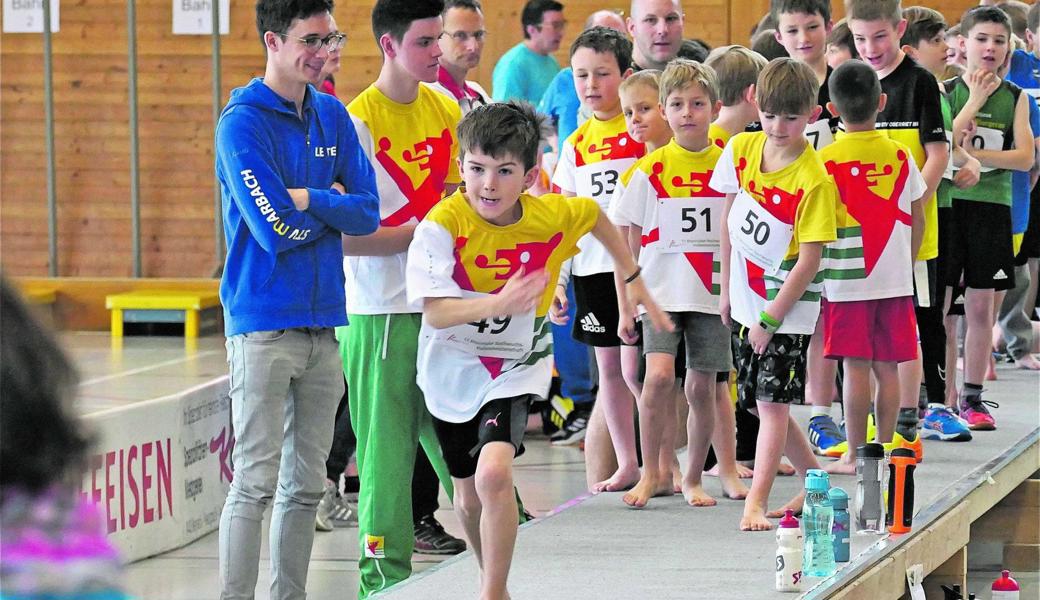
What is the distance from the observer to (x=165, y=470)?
5.32m

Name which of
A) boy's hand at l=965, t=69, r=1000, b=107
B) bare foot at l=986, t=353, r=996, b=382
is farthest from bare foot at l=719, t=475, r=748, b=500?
bare foot at l=986, t=353, r=996, b=382

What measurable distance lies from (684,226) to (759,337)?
480mm

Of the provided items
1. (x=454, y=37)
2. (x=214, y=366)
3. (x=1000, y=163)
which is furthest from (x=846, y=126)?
(x=214, y=366)

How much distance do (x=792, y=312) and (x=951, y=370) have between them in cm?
251

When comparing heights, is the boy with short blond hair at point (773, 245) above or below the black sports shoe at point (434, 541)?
above

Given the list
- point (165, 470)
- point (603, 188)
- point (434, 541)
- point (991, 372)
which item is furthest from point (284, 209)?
point (991, 372)

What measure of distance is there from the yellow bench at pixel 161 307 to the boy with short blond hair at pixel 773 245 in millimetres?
7336

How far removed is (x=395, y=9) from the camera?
3.82 metres

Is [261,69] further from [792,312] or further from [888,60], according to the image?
[792,312]

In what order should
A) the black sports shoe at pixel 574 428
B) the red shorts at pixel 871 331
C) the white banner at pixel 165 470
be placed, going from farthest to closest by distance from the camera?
the black sports shoe at pixel 574 428
the white banner at pixel 165 470
the red shorts at pixel 871 331

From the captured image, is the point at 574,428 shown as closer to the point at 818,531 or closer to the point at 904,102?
the point at 904,102

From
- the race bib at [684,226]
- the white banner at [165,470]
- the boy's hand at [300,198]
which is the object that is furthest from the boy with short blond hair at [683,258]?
the white banner at [165,470]

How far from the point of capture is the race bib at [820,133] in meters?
5.15

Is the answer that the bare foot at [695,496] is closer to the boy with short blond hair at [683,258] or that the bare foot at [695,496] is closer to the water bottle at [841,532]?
the boy with short blond hair at [683,258]
